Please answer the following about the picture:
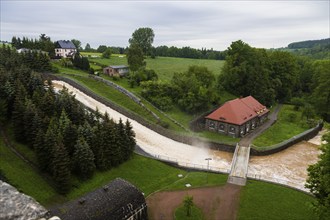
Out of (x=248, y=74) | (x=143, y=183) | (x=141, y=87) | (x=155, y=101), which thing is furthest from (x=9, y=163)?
(x=248, y=74)

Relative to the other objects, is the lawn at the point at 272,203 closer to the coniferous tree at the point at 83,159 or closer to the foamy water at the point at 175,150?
the foamy water at the point at 175,150

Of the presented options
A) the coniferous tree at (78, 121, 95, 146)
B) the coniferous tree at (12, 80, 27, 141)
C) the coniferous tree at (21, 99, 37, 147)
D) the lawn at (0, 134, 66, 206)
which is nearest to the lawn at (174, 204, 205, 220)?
the lawn at (0, 134, 66, 206)

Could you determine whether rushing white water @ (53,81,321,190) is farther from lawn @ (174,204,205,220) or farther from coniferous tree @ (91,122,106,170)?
lawn @ (174,204,205,220)

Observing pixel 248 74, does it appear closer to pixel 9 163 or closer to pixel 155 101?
pixel 155 101

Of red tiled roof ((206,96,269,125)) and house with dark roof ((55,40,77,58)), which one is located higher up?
house with dark roof ((55,40,77,58))

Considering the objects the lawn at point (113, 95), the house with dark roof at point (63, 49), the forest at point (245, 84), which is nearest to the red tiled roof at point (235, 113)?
the forest at point (245, 84)

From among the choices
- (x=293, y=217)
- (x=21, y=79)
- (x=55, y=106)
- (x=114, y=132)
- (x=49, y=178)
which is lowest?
(x=293, y=217)

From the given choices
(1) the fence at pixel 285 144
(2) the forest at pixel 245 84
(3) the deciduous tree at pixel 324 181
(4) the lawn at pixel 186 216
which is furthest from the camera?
(2) the forest at pixel 245 84
